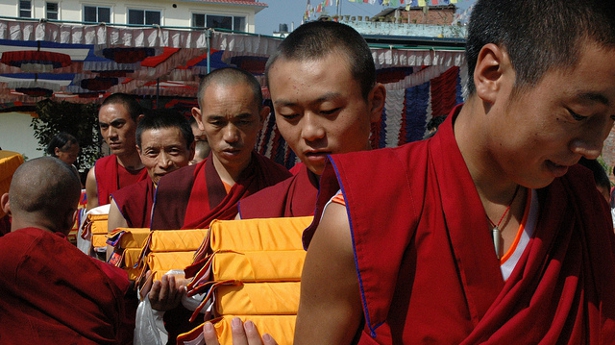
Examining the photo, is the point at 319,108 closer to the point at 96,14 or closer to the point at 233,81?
the point at 233,81

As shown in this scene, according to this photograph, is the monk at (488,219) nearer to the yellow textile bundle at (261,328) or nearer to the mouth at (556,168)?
the mouth at (556,168)

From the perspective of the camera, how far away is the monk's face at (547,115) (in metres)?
0.99

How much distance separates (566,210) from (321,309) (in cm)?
51

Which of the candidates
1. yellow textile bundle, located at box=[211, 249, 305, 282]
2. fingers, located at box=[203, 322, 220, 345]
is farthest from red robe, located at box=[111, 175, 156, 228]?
fingers, located at box=[203, 322, 220, 345]

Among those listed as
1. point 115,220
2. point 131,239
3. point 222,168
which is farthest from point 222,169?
point 115,220

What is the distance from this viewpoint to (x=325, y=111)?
1.83m

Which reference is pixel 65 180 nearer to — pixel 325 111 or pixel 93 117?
pixel 325 111

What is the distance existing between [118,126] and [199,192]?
6.54 feet

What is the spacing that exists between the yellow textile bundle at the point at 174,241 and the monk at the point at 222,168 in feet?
2.10

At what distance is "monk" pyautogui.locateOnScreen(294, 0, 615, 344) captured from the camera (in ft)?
3.33

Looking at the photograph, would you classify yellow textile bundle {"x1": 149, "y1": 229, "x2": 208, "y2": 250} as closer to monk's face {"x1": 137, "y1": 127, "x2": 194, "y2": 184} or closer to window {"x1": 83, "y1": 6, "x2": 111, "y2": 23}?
→ monk's face {"x1": 137, "y1": 127, "x2": 194, "y2": 184}

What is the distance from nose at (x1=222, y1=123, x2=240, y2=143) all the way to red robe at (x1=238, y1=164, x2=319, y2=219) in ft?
2.38

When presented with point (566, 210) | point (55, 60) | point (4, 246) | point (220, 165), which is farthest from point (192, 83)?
point (566, 210)

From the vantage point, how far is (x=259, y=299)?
153 centimetres
